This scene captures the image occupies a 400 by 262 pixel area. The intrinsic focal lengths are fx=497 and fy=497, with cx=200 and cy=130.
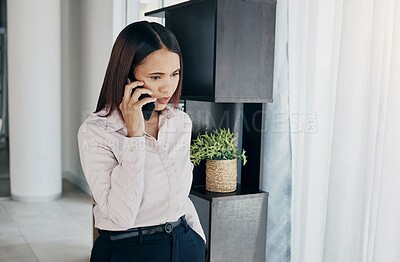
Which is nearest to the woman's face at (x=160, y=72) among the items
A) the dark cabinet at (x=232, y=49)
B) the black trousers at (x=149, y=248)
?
the black trousers at (x=149, y=248)

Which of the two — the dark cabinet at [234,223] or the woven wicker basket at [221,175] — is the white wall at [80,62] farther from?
the dark cabinet at [234,223]

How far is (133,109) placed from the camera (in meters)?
1.22

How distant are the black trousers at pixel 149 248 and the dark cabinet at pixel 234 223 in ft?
2.90

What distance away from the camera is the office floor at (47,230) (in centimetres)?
346

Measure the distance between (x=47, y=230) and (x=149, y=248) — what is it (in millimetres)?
2941

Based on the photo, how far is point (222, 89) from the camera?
2.21 meters

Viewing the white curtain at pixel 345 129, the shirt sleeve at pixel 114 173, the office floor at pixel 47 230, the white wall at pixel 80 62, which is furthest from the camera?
the white wall at pixel 80 62

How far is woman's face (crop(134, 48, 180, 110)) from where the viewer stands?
1274mm

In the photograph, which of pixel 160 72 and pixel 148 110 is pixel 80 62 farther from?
pixel 160 72

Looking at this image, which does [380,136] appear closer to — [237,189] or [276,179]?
[276,179]

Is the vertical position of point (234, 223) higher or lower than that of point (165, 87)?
lower

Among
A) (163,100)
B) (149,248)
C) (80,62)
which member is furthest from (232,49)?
(80,62)

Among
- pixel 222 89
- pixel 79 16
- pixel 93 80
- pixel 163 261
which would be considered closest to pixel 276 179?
pixel 222 89

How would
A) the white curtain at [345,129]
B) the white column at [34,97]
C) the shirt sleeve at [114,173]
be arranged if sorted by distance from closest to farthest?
the shirt sleeve at [114,173] → the white curtain at [345,129] → the white column at [34,97]
